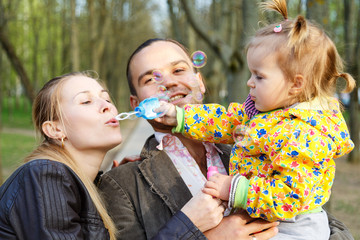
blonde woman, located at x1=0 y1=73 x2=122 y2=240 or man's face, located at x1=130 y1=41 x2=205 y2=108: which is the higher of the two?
man's face, located at x1=130 y1=41 x2=205 y2=108

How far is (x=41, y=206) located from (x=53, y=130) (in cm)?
63

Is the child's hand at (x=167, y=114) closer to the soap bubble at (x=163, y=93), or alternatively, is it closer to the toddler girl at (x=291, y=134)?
the soap bubble at (x=163, y=93)

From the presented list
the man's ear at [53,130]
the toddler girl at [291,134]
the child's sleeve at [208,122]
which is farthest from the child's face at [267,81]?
the man's ear at [53,130]

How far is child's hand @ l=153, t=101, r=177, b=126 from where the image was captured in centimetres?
237

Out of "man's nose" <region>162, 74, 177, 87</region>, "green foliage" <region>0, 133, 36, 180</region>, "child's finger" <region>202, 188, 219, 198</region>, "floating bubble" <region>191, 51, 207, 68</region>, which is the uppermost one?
"floating bubble" <region>191, 51, 207, 68</region>

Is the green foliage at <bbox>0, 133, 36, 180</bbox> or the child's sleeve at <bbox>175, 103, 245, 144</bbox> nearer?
the child's sleeve at <bbox>175, 103, 245, 144</bbox>

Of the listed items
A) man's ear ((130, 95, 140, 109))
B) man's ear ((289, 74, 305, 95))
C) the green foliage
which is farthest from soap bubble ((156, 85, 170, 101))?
the green foliage

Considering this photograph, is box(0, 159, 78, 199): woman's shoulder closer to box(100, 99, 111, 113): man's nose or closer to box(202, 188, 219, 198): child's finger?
box(100, 99, 111, 113): man's nose

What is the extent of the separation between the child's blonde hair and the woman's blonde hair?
3.71 ft

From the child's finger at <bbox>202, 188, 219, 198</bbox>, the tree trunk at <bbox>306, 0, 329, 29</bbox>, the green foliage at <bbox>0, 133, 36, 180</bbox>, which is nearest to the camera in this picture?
the child's finger at <bbox>202, 188, 219, 198</bbox>

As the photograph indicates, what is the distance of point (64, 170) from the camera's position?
6.56 feet

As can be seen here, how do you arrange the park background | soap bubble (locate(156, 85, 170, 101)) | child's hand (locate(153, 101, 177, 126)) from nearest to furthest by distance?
1. child's hand (locate(153, 101, 177, 126))
2. soap bubble (locate(156, 85, 170, 101))
3. the park background

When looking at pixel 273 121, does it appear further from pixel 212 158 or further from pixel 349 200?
pixel 349 200

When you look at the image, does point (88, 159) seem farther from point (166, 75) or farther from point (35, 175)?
point (166, 75)
